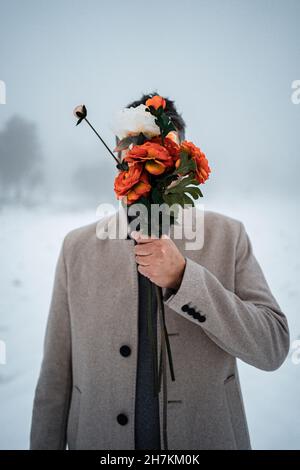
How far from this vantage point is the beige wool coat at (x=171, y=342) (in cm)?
86

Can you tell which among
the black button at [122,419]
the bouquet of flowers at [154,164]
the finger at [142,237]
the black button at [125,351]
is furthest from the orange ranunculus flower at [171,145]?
the black button at [122,419]

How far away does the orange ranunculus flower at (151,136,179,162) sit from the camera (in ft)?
2.35

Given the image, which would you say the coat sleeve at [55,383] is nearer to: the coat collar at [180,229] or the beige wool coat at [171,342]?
the beige wool coat at [171,342]

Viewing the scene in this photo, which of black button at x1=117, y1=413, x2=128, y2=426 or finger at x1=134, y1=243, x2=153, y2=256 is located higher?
finger at x1=134, y1=243, x2=153, y2=256

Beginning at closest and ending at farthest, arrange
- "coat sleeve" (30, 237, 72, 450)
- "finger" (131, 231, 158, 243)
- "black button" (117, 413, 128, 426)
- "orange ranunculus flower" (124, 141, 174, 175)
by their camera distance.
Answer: "orange ranunculus flower" (124, 141, 174, 175), "finger" (131, 231, 158, 243), "black button" (117, 413, 128, 426), "coat sleeve" (30, 237, 72, 450)

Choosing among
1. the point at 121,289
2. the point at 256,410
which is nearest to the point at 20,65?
the point at 121,289

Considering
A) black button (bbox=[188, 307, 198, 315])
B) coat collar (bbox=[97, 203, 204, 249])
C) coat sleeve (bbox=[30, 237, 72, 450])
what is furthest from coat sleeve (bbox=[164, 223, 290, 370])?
coat sleeve (bbox=[30, 237, 72, 450])

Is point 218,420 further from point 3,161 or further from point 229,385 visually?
point 3,161

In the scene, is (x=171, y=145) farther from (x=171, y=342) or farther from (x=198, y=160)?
(x=171, y=342)

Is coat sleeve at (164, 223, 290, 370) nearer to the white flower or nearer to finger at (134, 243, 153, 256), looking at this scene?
finger at (134, 243, 153, 256)

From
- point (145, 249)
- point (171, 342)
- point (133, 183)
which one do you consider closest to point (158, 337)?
point (171, 342)

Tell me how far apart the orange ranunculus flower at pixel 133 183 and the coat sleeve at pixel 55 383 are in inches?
20.8

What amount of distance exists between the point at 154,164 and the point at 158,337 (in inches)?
19.7

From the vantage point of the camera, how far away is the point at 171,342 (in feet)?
3.10
